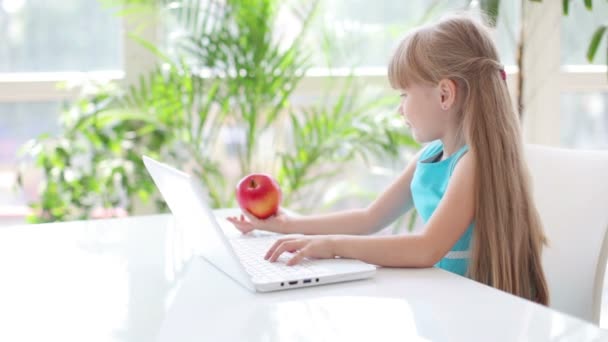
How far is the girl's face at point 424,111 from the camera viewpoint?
162 centimetres

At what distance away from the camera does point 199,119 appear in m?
3.05

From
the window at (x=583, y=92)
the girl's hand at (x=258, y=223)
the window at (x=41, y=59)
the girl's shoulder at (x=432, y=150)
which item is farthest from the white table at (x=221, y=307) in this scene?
the window at (x=583, y=92)

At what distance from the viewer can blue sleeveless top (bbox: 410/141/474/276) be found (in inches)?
62.1

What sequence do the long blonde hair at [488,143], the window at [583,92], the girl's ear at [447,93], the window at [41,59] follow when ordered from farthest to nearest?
the window at [583,92] < the window at [41,59] < the girl's ear at [447,93] < the long blonde hair at [488,143]

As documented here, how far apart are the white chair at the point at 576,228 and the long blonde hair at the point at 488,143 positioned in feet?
0.16

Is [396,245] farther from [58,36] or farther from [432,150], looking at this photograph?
[58,36]

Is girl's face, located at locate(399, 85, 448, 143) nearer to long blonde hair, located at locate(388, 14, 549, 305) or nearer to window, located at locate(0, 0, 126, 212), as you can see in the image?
long blonde hair, located at locate(388, 14, 549, 305)

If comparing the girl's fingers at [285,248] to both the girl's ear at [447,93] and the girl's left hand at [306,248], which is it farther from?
the girl's ear at [447,93]

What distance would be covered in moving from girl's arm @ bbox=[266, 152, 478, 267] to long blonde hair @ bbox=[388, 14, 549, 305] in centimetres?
6

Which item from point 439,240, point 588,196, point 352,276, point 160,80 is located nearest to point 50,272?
point 352,276

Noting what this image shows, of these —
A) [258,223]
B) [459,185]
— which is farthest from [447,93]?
[258,223]

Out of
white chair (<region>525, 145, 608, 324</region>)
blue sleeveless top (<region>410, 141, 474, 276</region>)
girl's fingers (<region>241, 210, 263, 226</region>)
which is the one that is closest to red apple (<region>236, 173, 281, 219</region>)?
girl's fingers (<region>241, 210, 263, 226</region>)

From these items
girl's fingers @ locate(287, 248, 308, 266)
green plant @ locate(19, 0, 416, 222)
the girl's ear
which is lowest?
green plant @ locate(19, 0, 416, 222)

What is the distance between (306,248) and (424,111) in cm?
44
